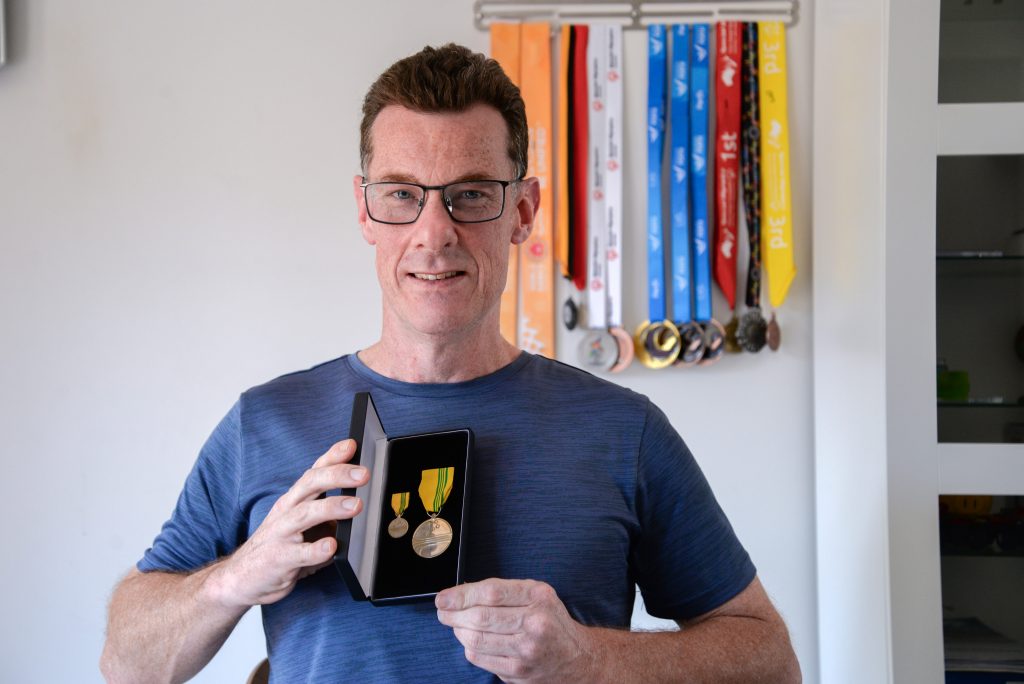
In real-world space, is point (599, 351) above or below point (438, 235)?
below

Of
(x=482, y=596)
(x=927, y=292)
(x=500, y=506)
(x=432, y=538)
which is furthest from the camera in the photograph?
(x=927, y=292)

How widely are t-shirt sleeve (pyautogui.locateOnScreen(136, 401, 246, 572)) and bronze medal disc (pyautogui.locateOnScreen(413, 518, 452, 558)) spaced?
1.14 feet

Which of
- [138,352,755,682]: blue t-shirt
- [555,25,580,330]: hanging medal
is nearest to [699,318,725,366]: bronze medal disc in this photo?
[555,25,580,330]: hanging medal

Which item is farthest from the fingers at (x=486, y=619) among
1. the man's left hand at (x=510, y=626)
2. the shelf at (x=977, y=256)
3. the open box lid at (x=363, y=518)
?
the shelf at (x=977, y=256)

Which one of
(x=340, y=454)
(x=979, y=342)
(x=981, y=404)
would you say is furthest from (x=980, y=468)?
(x=340, y=454)

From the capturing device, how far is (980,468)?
6.59 feet

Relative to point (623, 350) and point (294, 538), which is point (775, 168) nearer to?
point (623, 350)

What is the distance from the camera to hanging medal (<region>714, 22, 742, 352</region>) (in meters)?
2.55

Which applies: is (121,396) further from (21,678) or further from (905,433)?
(905,433)

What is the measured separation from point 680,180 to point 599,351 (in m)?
0.55

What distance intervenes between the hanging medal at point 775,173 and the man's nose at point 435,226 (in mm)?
1481

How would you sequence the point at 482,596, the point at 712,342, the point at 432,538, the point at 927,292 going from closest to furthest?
the point at 482,596 → the point at 432,538 → the point at 927,292 → the point at 712,342

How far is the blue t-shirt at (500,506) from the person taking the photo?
120 centimetres

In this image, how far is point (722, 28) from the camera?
2557 mm
